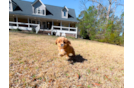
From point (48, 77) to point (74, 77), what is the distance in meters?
0.70

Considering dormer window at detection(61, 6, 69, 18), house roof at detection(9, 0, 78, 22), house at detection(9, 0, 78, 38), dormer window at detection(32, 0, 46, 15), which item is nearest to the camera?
house at detection(9, 0, 78, 38)

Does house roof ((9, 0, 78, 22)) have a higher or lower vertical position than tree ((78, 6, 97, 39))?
higher

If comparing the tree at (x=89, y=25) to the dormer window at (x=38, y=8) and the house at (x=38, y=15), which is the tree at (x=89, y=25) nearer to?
the house at (x=38, y=15)

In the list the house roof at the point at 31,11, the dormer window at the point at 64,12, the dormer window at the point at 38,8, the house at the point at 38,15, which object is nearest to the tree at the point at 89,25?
the house at the point at 38,15

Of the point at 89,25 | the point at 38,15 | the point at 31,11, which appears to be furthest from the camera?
the point at 31,11

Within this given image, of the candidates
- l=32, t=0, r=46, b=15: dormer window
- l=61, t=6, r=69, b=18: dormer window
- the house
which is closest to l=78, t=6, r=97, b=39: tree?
the house

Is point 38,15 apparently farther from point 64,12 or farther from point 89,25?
point 89,25

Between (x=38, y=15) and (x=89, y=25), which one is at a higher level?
(x=38, y=15)

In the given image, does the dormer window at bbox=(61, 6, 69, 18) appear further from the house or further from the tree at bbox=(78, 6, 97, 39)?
the tree at bbox=(78, 6, 97, 39)

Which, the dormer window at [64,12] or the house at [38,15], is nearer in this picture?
the house at [38,15]

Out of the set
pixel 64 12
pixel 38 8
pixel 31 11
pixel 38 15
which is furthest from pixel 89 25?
pixel 31 11

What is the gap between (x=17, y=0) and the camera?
640 inches
